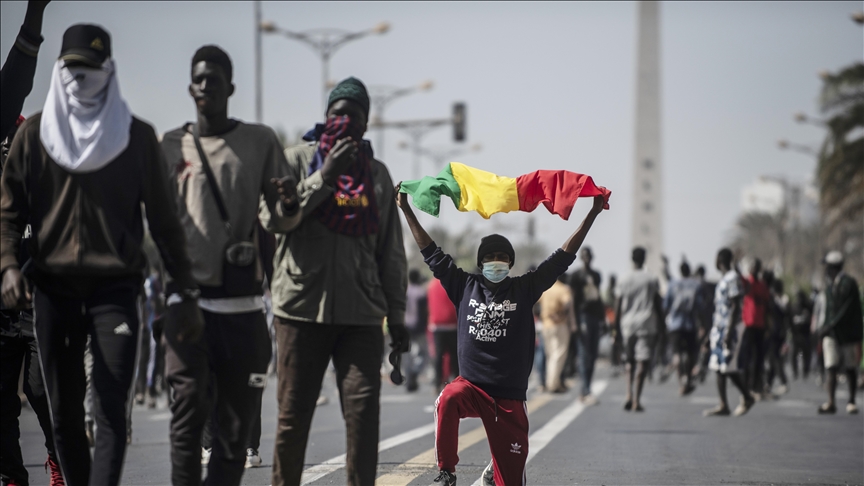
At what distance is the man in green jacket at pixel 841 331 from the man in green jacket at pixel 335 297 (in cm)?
1120

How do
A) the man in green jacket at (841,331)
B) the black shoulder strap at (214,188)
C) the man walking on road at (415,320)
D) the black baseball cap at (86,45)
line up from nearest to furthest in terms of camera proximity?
1. the black baseball cap at (86,45)
2. the black shoulder strap at (214,188)
3. the man in green jacket at (841,331)
4. the man walking on road at (415,320)

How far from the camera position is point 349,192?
18.8 feet

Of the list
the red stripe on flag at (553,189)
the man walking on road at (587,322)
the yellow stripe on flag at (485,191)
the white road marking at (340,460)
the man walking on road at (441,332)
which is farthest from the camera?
the man walking on road at (441,332)

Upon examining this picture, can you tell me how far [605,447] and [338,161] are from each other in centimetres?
585

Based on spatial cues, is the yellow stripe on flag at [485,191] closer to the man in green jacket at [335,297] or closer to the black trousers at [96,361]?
the man in green jacket at [335,297]

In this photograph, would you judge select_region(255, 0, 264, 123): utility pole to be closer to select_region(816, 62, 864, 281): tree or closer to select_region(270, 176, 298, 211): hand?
select_region(816, 62, 864, 281): tree

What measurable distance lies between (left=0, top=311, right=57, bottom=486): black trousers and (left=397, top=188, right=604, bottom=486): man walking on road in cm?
204

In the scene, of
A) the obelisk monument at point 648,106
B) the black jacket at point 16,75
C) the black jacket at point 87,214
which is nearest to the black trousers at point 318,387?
the black jacket at point 87,214

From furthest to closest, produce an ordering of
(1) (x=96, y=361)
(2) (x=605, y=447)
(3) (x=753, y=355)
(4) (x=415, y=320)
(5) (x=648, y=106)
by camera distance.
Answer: (5) (x=648, y=106)
(4) (x=415, y=320)
(3) (x=753, y=355)
(2) (x=605, y=447)
(1) (x=96, y=361)

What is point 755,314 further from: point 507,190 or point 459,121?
point 459,121

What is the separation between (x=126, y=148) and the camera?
199 inches

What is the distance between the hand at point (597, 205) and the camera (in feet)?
23.6

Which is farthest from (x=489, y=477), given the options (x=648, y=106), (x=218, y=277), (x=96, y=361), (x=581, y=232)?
(x=648, y=106)

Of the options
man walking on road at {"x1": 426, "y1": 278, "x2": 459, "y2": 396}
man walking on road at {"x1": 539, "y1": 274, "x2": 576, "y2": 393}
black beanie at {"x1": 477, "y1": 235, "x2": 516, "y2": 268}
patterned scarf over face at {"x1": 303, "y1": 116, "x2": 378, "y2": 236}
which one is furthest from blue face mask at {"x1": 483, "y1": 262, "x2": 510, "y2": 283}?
man walking on road at {"x1": 426, "y1": 278, "x2": 459, "y2": 396}
